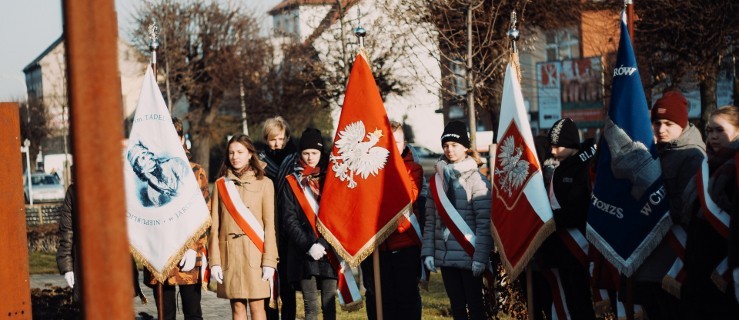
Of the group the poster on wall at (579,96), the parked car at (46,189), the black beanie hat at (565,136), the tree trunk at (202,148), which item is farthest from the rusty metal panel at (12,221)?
the tree trunk at (202,148)

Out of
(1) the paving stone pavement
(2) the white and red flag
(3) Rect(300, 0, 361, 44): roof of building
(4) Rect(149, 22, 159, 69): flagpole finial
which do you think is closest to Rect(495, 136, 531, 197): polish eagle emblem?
(2) the white and red flag

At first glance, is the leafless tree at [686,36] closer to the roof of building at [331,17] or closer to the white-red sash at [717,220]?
the roof of building at [331,17]

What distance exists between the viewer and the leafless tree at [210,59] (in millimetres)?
42156

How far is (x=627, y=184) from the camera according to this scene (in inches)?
273

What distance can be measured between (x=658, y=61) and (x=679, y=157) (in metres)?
14.7

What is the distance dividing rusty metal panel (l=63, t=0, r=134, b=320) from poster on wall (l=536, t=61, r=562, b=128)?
36.1 m

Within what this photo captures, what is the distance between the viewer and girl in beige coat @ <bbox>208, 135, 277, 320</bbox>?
8547 mm

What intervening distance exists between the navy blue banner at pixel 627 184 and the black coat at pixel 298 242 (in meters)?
2.53

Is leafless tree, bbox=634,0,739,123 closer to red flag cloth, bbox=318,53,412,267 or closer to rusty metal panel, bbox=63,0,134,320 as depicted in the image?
red flag cloth, bbox=318,53,412,267

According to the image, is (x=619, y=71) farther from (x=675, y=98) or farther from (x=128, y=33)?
(x=128, y=33)

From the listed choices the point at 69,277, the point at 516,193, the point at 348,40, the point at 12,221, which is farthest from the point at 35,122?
the point at 12,221

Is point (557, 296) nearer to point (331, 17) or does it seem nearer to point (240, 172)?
point (240, 172)

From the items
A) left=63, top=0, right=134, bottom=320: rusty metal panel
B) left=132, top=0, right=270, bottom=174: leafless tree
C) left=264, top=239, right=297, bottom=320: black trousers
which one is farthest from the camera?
left=132, top=0, right=270, bottom=174: leafless tree

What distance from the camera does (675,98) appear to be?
6.72 metres
